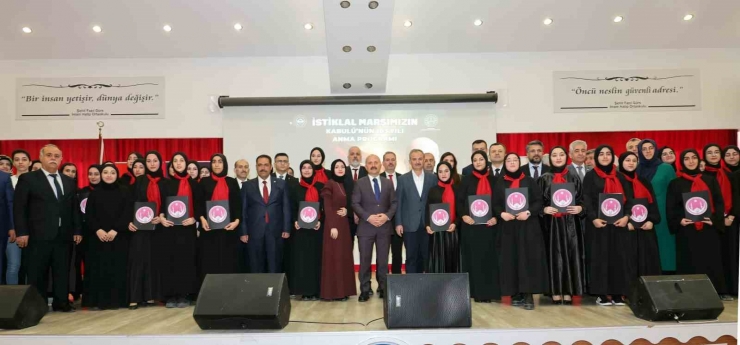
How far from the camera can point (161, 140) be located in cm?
871

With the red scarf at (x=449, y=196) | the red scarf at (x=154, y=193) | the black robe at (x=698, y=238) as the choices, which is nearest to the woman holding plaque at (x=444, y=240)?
the red scarf at (x=449, y=196)

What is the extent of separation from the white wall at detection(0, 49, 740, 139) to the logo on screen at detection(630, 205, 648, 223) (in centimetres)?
402

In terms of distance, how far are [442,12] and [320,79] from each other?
214 centimetres

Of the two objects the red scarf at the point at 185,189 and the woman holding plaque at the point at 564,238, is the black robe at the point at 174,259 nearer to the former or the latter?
the red scarf at the point at 185,189

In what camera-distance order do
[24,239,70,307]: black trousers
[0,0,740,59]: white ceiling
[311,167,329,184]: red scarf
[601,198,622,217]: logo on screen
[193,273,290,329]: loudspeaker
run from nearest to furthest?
[193,273,290,329]: loudspeaker, [601,198,622,217]: logo on screen, [24,239,70,307]: black trousers, [311,167,329,184]: red scarf, [0,0,740,59]: white ceiling

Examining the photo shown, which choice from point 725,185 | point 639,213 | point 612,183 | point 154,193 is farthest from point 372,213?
point 725,185

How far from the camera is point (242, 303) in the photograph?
11.7 ft

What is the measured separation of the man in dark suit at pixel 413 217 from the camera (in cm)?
526

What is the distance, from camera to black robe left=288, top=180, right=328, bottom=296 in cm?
529

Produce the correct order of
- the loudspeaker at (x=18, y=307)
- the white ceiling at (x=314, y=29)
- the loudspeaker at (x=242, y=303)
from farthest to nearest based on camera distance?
the white ceiling at (x=314, y=29) → the loudspeaker at (x=18, y=307) → the loudspeaker at (x=242, y=303)

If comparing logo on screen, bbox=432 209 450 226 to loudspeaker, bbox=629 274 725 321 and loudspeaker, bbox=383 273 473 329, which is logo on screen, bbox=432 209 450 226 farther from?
A: loudspeaker, bbox=629 274 725 321

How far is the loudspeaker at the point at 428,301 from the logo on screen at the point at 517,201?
121 centimetres

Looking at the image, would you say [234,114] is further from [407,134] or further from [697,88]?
[697,88]

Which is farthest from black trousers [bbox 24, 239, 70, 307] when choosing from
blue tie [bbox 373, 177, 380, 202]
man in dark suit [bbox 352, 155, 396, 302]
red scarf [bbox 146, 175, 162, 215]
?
blue tie [bbox 373, 177, 380, 202]
